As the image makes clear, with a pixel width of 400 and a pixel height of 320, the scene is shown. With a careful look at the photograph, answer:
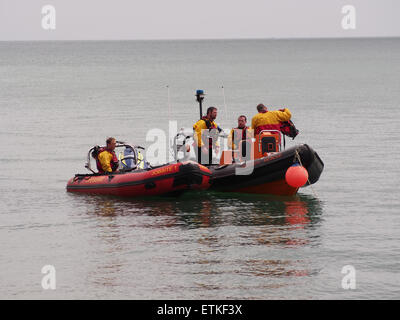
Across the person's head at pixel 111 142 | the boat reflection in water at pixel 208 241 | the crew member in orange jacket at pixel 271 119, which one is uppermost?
the crew member in orange jacket at pixel 271 119

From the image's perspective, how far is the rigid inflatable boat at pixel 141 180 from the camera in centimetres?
1614

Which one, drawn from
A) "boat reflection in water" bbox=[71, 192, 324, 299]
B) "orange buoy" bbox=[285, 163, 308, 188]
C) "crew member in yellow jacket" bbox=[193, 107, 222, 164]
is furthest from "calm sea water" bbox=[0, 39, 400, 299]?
"crew member in yellow jacket" bbox=[193, 107, 222, 164]

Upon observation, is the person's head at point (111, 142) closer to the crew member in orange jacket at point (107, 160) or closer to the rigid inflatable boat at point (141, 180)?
the crew member in orange jacket at point (107, 160)

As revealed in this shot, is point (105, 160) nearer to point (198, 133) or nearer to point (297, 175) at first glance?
point (198, 133)

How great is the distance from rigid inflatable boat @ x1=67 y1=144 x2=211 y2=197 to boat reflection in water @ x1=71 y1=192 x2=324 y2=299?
0.73 feet

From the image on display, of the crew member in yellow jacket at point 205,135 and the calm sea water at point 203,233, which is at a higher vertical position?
the crew member in yellow jacket at point 205,135

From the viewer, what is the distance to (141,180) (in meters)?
16.6

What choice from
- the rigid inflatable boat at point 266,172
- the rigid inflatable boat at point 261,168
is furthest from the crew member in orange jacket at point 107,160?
the rigid inflatable boat at point 266,172

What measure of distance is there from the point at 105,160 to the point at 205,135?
7.03ft

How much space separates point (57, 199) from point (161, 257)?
5.30 meters

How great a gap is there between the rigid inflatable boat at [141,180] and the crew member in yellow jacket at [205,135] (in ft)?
2.21

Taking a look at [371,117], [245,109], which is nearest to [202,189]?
[371,117]

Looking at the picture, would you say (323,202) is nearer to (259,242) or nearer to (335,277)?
(259,242)

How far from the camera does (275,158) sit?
16.0 meters
